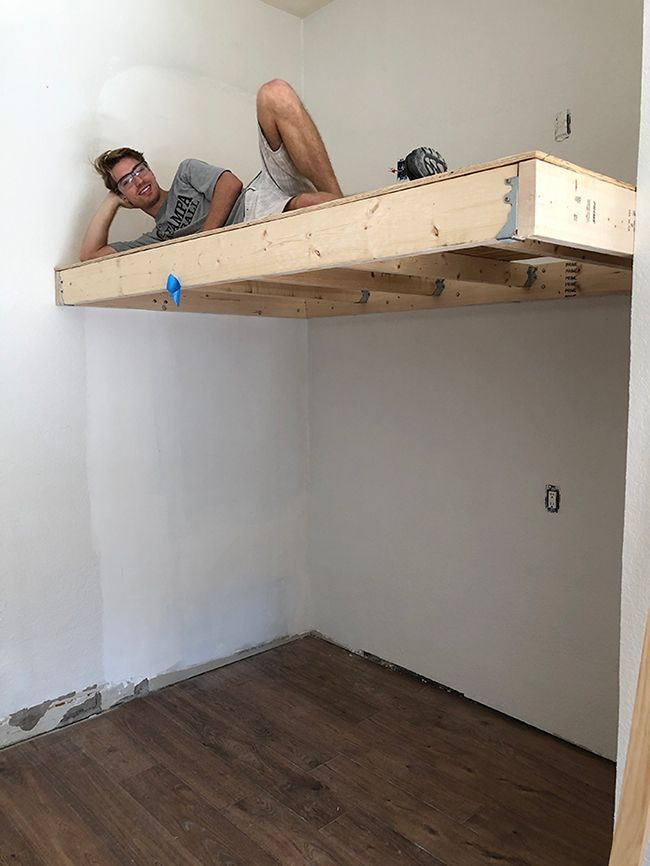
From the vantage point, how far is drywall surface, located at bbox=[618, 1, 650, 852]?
57.6 inches

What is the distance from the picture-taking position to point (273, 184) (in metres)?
2.33

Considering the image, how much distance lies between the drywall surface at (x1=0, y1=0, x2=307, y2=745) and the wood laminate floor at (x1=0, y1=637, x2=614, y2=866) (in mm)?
362

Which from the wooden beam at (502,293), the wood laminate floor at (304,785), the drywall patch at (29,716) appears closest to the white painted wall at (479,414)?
the wooden beam at (502,293)

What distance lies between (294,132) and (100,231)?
93 centimetres


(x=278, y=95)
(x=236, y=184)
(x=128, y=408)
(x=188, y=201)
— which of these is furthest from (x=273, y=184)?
(x=128, y=408)

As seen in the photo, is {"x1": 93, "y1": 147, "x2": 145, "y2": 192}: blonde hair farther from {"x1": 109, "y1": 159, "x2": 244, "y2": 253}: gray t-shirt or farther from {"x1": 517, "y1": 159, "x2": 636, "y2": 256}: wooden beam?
{"x1": 517, "y1": 159, "x2": 636, "y2": 256}: wooden beam

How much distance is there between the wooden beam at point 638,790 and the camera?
1.12 metres

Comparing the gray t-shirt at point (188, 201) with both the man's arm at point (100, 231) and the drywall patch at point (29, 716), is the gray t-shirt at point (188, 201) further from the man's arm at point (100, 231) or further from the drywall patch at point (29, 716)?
the drywall patch at point (29, 716)

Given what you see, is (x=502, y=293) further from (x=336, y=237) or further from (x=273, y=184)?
(x=336, y=237)

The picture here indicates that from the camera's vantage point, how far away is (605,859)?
208cm

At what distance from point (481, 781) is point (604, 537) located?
953 mm

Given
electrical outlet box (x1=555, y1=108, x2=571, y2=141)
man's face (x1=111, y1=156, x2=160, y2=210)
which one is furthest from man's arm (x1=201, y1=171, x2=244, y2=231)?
electrical outlet box (x1=555, y1=108, x2=571, y2=141)

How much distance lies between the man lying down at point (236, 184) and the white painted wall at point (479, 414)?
913 mm

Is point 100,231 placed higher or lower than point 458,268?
higher
